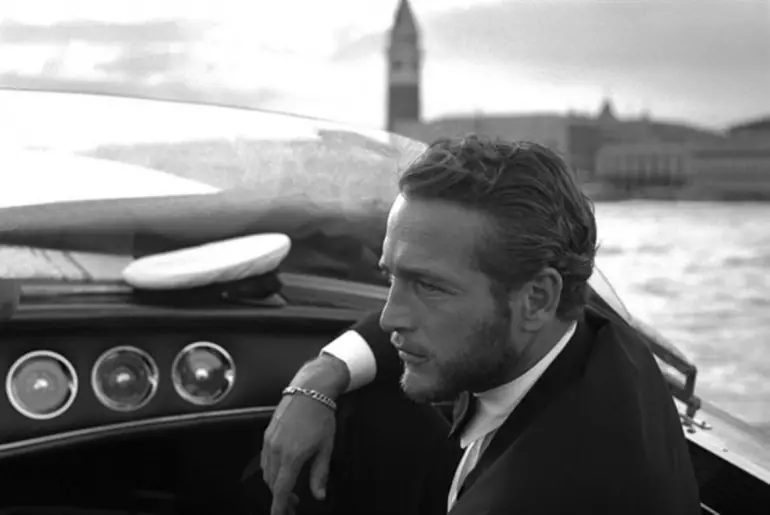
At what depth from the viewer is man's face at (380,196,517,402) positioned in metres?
0.72

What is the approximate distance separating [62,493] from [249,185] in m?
0.48

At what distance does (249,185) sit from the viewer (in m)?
1.37

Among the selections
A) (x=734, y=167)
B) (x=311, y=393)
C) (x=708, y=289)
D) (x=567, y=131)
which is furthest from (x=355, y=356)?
(x=734, y=167)

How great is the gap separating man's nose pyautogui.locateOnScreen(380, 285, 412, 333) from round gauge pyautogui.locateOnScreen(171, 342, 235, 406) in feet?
1.45

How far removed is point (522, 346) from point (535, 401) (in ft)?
0.14

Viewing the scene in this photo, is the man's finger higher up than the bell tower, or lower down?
lower down

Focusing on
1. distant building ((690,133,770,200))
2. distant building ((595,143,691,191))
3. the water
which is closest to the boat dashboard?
distant building ((595,143,691,191))

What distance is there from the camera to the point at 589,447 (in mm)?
704

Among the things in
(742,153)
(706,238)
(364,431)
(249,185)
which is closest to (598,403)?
(364,431)

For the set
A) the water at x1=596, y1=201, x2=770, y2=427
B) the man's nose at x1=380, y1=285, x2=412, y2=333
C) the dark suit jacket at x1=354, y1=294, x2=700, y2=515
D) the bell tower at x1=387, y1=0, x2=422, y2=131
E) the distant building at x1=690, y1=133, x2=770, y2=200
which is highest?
the bell tower at x1=387, y1=0, x2=422, y2=131

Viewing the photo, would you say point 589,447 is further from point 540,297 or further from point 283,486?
point 283,486

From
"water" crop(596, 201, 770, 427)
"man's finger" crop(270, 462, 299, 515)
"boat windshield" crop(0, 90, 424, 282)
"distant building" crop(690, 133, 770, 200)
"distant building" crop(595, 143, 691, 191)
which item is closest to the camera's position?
"man's finger" crop(270, 462, 299, 515)

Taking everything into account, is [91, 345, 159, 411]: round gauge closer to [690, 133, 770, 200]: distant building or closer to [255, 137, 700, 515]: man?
[255, 137, 700, 515]: man

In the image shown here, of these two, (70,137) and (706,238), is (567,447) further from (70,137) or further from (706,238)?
(706,238)
